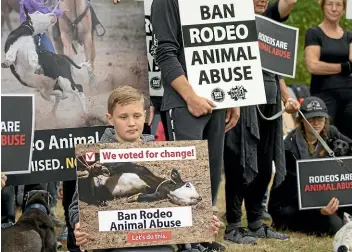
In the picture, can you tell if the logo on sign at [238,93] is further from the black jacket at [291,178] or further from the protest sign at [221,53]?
the black jacket at [291,178]

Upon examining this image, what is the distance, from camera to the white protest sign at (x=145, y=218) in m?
4.85

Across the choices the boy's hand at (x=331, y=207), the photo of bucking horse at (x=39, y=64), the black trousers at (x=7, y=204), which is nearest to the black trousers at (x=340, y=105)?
the boy's hand at (x=331, y=207)

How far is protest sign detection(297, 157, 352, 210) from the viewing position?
25.1 feet

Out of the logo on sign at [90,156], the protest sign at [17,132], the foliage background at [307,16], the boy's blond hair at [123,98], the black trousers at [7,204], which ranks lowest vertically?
the black trousers at [7,204]

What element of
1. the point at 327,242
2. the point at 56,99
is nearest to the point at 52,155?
the point at 56,99

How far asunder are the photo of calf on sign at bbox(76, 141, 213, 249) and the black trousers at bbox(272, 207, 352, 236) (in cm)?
307

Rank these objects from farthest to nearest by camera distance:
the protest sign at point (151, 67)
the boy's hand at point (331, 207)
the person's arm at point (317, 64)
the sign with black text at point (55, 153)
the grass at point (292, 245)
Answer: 1. the person's arm at point (317, 64)
2. the boy's hand at point (331, 207)
3. the grass at point (292, 245)
4. the protest sign at point (151, 67)
5. the sign with black text at point (55, 153)

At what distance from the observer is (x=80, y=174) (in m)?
4.83

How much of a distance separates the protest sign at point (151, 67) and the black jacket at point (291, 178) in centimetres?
182

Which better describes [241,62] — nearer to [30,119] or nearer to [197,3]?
[197,3]

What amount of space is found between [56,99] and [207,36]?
0.99 meters

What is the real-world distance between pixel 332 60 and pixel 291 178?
3.41 feet

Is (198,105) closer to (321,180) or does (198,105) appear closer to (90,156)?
(90,156)

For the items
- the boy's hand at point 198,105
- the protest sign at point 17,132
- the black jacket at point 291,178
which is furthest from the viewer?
the black jacket at point 291,178
